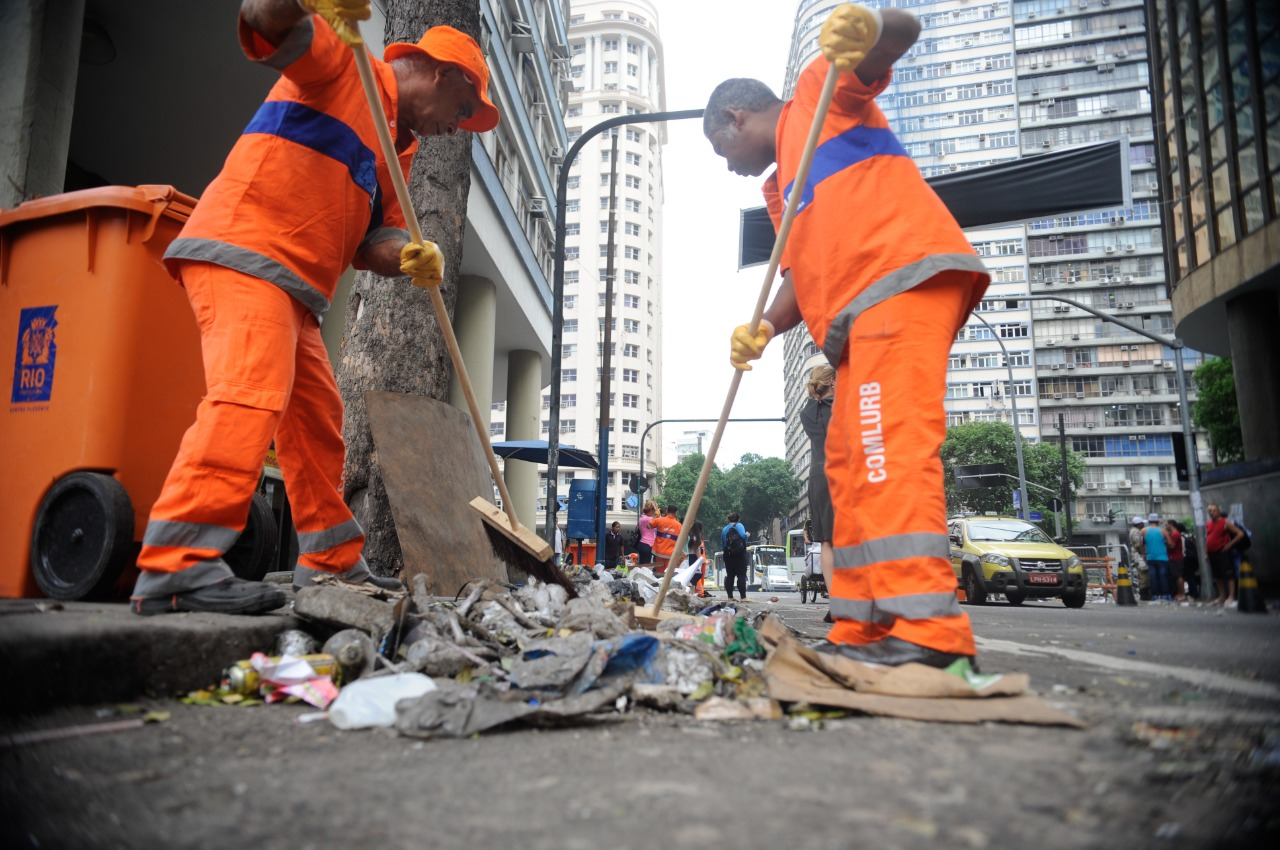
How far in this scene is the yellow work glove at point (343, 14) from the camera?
9.13 ft

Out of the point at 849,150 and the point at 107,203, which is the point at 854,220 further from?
the point at 107,203

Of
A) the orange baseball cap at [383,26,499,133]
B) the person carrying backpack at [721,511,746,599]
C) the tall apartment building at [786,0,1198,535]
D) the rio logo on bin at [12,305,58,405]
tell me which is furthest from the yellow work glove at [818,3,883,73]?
the tall apartment building at [786,0,1198,535]

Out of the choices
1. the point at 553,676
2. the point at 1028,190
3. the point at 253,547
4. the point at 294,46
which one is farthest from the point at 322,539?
the point at 1028,190

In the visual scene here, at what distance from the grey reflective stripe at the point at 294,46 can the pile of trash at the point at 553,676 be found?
1.85 meters

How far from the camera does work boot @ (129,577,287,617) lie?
93.2 inches

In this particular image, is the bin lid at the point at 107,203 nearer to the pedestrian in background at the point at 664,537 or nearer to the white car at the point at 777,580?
the pedestrian in background at the point at 664,537

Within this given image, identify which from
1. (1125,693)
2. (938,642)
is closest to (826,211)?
(938,642)

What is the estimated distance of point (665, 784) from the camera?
4.43 ft

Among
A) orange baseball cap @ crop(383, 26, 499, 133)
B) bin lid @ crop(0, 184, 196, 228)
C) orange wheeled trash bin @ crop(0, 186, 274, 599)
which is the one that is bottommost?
orange wheeled trash bin @ crop(0, 186, 274, 599)

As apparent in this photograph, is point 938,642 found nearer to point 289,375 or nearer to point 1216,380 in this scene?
point 289,375

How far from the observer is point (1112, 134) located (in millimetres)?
70312

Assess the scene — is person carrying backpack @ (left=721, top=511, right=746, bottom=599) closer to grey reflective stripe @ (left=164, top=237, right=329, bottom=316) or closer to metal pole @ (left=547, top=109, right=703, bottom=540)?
metal pole @ (left=547, top=109, right=703, bottom=540)

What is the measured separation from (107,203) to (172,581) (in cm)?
177

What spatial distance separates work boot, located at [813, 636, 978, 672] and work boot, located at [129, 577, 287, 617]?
187cm
